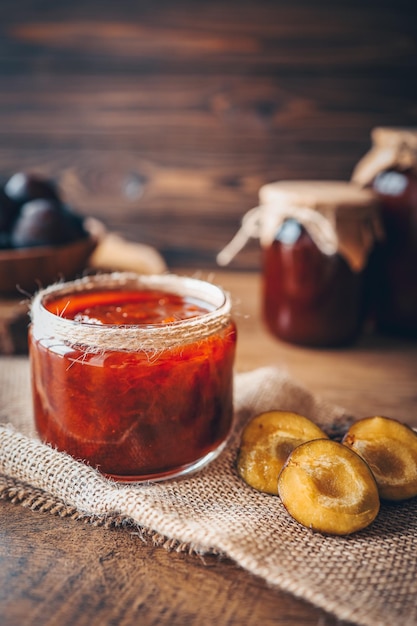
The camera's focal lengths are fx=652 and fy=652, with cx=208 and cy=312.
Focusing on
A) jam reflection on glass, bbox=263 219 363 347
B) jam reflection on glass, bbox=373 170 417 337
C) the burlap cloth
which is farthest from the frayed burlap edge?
jam reflection on glass, bbox=373 170 417 337

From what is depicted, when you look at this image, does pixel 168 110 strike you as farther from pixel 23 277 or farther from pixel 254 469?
pixel 254 469

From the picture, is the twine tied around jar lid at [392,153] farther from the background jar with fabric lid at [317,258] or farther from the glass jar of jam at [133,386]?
the glass jar of jam at [133,386]

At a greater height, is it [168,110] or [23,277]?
[168,110]

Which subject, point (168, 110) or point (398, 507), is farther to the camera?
point (168, 110)

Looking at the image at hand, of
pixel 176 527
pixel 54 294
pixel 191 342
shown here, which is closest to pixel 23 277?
pixel 54 294

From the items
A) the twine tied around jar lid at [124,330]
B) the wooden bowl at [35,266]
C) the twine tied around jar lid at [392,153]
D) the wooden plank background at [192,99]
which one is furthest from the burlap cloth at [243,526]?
the wooden plank background at [192,99]

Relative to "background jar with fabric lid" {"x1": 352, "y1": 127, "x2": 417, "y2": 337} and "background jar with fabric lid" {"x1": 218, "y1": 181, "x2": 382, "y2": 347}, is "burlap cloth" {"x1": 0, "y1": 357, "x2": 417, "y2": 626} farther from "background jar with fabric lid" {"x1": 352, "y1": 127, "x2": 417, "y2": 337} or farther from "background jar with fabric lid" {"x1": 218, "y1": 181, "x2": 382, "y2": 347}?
"background jar with fabric lid" {"x1": 352, "y1": 127, "x2": 417, "y2": 337}
